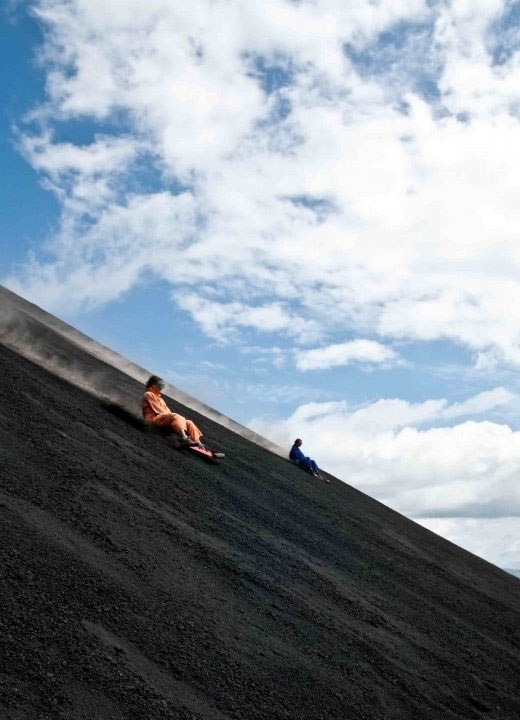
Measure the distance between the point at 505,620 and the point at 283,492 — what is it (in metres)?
3.97

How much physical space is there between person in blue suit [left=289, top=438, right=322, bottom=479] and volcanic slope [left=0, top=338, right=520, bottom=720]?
4.97 meters

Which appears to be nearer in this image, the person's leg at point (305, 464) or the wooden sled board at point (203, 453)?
the wooden sled board at point (203, 453)

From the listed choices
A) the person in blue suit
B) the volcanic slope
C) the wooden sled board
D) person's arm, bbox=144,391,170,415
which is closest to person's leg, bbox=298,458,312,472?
the person in blue suit

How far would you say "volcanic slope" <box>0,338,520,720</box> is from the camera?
3.93 meters

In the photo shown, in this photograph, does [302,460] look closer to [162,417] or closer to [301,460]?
[301,460]

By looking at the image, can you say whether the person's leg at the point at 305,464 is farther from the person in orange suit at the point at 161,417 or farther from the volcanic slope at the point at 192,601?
the person in orange suit at the point at 161,417

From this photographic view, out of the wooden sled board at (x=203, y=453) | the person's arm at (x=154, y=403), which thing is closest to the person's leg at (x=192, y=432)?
the wooden sled board at (x=203, y=453)

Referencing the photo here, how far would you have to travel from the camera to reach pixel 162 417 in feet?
33.8

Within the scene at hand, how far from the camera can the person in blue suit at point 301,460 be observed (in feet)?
52.0

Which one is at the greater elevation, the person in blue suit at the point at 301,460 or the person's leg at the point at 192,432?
the person in blue suit at the point at 301,460

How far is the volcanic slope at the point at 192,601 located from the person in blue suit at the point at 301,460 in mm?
4969

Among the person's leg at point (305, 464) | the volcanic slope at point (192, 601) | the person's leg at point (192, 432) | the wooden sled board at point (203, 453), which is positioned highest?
the person's leg at point (305, 464)

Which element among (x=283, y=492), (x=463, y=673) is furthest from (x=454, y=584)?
(x=463, y=673)

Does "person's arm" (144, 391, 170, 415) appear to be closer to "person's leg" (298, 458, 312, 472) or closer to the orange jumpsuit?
the orange jumpsuit
